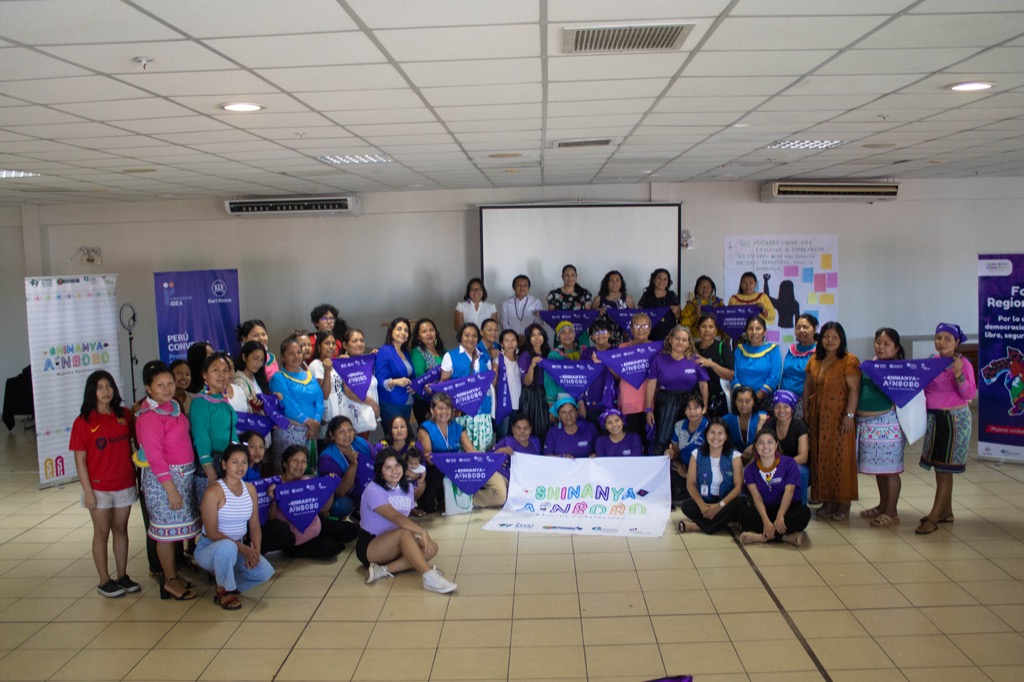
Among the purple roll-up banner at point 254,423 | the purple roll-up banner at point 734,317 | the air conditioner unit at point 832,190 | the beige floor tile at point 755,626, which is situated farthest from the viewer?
the air conditioner unit at point 832,190

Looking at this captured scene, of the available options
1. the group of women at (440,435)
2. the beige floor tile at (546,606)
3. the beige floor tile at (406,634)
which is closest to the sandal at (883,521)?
the group of women at (440,435)

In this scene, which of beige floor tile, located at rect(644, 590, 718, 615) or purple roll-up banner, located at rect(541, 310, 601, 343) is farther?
purple roll-up banner, located at rect(541, 310, 601, 343)

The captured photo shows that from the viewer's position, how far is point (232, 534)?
4676 millimetres

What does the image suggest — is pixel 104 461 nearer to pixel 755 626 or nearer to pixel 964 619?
pixel 755 626

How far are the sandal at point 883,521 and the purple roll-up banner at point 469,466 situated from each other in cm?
278

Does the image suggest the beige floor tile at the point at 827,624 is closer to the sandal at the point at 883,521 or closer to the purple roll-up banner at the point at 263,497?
the sandal at the point at 883,521

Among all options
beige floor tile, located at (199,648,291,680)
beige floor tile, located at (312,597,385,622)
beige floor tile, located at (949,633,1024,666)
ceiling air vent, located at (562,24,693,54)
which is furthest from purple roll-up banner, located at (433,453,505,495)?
ceiling air vent, located at (562,24,693,54)

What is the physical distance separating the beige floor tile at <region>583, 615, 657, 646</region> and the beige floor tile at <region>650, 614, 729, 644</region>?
5 centimetres

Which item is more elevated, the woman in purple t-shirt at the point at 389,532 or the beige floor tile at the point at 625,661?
the woman in purple t-shirt at the point at 389,532

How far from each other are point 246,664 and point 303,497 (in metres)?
1.40

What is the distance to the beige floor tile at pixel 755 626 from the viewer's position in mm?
4027

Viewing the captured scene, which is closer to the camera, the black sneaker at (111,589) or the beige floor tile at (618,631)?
the beige floor tile at (618,631)

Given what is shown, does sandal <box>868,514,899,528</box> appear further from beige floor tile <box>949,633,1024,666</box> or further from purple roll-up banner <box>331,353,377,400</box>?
purple roll-up banner <box>331,353,377,400</box>

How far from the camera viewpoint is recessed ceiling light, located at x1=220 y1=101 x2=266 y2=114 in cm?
429
